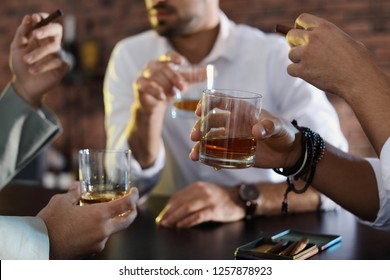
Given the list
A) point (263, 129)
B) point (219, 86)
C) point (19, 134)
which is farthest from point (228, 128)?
point (219, 86)

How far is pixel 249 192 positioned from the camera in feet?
5.05

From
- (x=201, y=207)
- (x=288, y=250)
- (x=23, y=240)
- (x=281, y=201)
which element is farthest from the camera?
(x=281, y=201)

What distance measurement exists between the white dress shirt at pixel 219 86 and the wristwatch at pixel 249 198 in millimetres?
444

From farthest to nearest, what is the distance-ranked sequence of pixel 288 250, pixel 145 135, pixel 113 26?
pixel 113 26
pixel 145 135
pixel 288 250

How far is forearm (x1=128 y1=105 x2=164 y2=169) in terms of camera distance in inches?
73.0

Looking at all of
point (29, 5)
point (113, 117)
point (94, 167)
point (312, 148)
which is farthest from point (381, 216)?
point (29, 5)

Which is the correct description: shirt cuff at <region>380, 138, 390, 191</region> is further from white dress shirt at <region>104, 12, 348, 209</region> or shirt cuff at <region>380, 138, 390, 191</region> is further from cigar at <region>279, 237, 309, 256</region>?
white dress shirt at <region>104, 12, 348, 209</region>

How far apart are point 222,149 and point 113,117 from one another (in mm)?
1161

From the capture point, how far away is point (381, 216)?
1236 mm

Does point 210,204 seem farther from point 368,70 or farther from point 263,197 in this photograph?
point 368,70

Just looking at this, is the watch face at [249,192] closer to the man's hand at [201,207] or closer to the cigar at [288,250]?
the man's hand at [201,207]

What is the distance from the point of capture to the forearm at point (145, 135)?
186 cm

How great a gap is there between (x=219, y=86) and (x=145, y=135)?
409mm

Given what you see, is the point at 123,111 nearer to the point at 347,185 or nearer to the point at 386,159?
the point at 347,185
